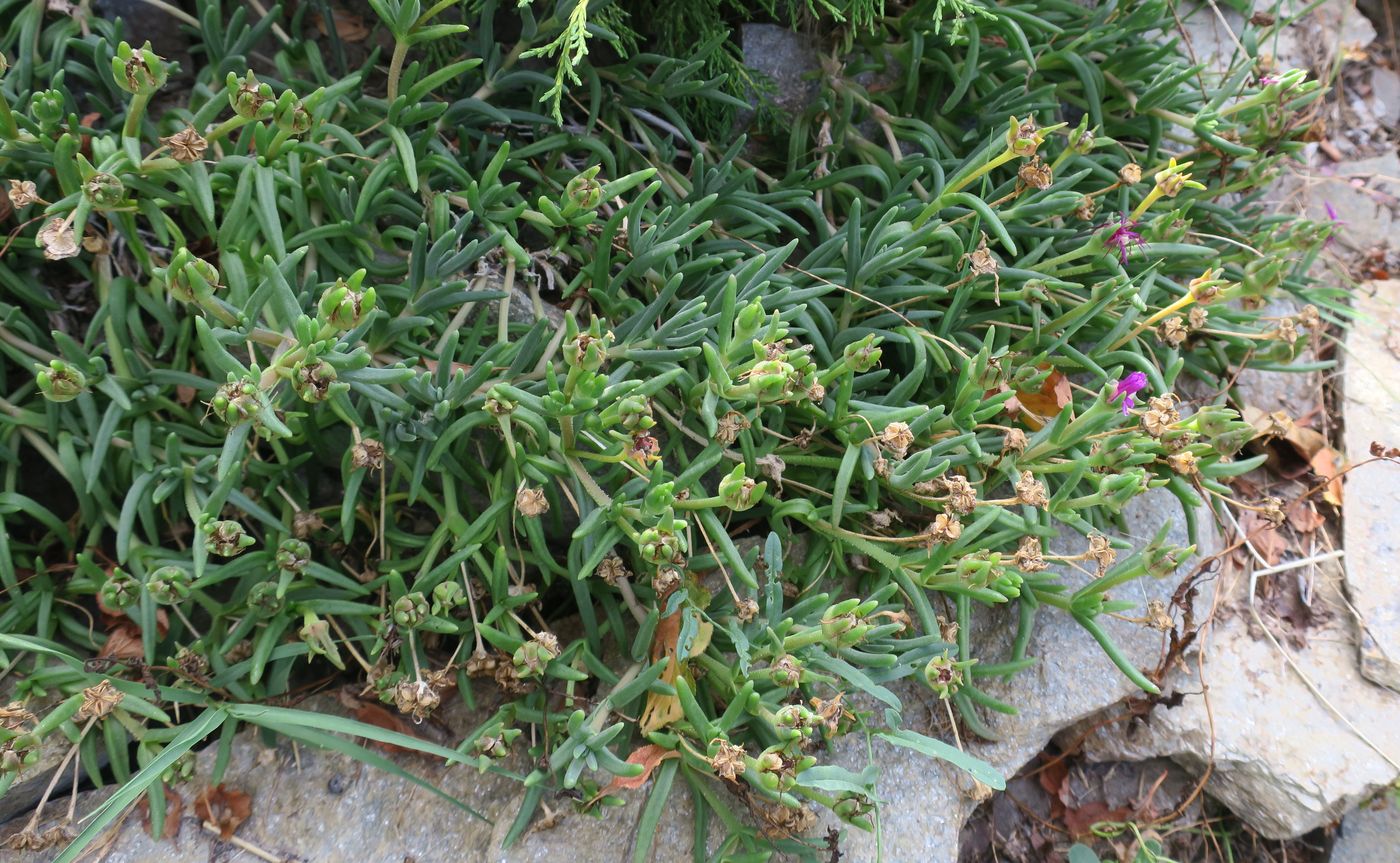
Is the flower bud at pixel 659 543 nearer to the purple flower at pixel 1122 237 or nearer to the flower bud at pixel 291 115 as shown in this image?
the flower bud at pixel 291 115

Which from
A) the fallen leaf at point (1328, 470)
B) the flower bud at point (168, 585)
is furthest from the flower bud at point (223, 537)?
the fallen leaf at point (1328, 470)

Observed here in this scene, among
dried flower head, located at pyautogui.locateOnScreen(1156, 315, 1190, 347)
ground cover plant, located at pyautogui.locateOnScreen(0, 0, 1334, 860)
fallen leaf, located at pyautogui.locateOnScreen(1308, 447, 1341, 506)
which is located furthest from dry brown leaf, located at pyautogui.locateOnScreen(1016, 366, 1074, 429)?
fallen leaf, located at pyautogui.locateOnScreen(1308, 447, 1341, 506)

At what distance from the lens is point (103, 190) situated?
1.92 meters

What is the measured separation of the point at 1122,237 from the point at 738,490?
1315mm

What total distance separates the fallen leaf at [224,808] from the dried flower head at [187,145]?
52.8 inches

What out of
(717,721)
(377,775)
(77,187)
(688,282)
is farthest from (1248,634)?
(77,187)

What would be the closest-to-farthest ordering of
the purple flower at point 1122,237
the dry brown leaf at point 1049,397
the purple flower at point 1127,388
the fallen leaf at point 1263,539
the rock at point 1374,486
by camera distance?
the purple flower at point 1127,388
the purple flower at point 1122,237
the dry brown leaf at point 1049,397
the rock at point 1374,486
the fallen leaf at point 1263,539

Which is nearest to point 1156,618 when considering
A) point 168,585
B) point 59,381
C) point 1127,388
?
point 1127,388

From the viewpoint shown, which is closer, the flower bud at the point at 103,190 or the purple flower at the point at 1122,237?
the flower bud at the point at 103,190

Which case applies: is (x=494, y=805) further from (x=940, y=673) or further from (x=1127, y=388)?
(x=1127, y=388)

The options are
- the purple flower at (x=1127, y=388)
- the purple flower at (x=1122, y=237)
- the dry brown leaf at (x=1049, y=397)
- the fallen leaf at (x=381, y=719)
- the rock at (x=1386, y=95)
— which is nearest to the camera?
the purple flower at (x=1127, y=388)

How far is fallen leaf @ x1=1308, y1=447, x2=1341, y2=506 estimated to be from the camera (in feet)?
9.64

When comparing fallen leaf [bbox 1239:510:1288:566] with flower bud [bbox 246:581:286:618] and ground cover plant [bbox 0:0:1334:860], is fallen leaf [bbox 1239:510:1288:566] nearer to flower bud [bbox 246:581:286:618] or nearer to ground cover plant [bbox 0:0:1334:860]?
ground cover plant [bbox 0:0:1334:860]

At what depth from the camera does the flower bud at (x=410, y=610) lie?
1949 mm
